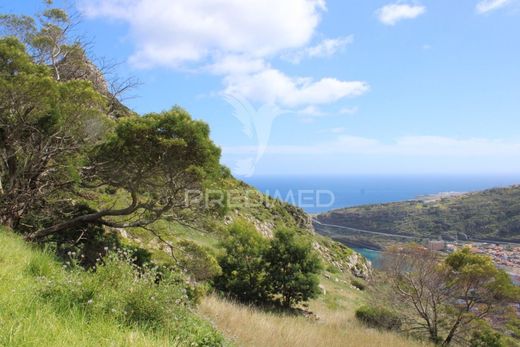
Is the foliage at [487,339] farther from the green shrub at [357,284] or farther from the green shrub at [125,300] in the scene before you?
the green shrub at [357,284]

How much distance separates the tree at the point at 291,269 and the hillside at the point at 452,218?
212 ft

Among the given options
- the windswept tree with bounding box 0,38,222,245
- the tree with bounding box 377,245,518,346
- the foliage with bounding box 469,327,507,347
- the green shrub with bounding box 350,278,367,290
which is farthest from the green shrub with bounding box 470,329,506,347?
the green shrub with bounding box 350,278,367,290

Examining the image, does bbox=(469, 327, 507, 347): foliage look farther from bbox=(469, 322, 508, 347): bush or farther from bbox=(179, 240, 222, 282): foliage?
bbox=(179, 240, 222, 282): foliage

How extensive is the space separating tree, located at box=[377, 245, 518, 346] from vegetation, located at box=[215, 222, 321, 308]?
13.4ft

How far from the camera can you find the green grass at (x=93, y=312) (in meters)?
3.13

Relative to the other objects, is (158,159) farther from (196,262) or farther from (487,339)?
(487,339)

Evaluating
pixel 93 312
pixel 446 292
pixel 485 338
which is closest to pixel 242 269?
pixel 446 292

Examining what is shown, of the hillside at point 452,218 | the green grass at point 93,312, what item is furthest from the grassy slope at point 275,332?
the hillside at point 452,218

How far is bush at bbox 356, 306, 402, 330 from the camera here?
51.1 ft

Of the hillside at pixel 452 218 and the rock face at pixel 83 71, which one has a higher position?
the rock face at pixel 83 71

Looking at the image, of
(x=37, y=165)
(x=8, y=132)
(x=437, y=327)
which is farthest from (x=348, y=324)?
(x=8, y=132)

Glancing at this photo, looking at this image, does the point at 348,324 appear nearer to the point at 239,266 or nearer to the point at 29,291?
the point at 239,266

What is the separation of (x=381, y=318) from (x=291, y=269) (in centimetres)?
469

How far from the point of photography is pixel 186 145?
865cm
